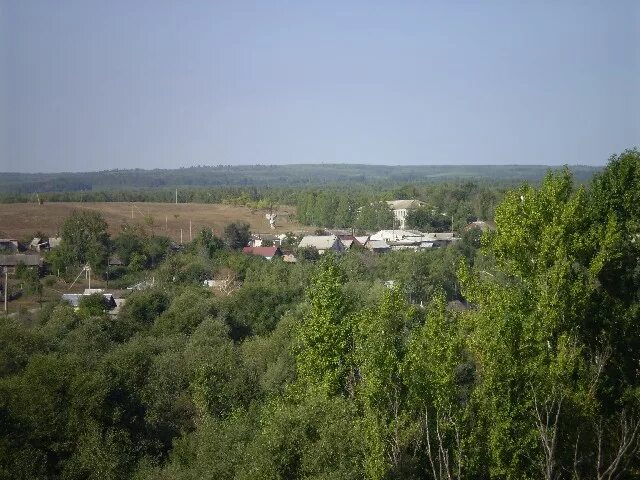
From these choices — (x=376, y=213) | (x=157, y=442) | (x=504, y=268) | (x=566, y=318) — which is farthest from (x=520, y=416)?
(x=376, y=213)

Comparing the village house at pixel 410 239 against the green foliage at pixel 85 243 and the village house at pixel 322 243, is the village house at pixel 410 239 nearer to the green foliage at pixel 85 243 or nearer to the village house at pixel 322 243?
the village house at pixel 322 243

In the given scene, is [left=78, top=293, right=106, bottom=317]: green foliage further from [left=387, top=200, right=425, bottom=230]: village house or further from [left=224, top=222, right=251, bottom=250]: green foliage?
[left=387, top=200, right=425, bottom=230]: village house

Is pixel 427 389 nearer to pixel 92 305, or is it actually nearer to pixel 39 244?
pixel 92 305

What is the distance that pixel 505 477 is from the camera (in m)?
9.18

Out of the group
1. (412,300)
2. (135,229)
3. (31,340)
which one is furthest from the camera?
(135,229)

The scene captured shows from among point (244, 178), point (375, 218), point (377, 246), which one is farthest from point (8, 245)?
point (244, 178)

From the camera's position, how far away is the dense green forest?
9164 millimetres

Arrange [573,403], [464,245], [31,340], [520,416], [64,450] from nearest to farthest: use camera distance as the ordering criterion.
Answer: [520,416] → [573,403] → [64,450] → [31,340] → [464,245]

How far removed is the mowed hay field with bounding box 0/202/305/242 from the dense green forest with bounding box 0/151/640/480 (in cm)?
3041

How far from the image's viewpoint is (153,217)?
56938 millimetres

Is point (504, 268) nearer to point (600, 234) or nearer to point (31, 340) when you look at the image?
point (600, 234)

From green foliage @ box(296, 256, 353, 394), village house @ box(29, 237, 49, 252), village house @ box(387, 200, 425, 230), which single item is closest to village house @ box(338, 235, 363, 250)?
village house @ box(387, 200, 425, 230)

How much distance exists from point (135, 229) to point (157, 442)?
34.2 metres

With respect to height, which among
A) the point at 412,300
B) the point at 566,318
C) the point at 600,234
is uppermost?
the point at 600,234
